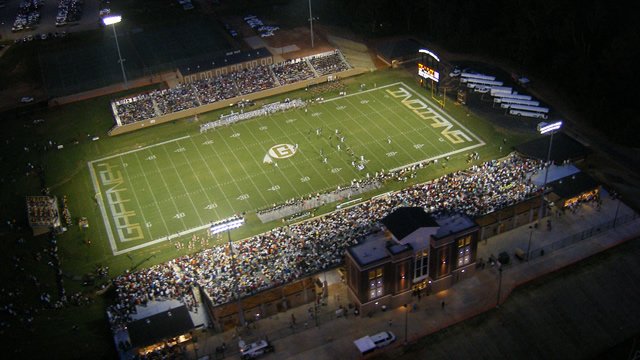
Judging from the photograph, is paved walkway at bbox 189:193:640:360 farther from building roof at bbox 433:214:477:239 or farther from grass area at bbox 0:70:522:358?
grass area at bbox 0:70:522:358

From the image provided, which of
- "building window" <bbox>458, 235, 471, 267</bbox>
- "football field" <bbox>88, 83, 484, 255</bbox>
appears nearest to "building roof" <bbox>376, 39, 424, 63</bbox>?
"football field" <bbox>88, 83, 484, 255</bbox>

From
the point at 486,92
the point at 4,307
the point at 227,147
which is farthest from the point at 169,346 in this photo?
the point at 486,92

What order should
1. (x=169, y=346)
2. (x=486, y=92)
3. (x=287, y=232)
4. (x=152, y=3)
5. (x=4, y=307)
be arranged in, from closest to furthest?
(x=169, y=346), (x=4, y=307), (x=287, y=232), (x=486, y=92), (x=152, y=3)

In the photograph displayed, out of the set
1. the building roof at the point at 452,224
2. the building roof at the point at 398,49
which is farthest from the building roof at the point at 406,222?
the building roof at the point at 398,49

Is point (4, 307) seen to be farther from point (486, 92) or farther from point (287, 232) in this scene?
point (486, 92)

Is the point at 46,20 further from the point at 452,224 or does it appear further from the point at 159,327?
the point at 452,224

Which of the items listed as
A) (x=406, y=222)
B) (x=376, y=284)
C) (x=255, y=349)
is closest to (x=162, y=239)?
(x=255, y=349)

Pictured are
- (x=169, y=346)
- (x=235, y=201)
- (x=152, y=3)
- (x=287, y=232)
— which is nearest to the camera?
(x=169, y=346)
